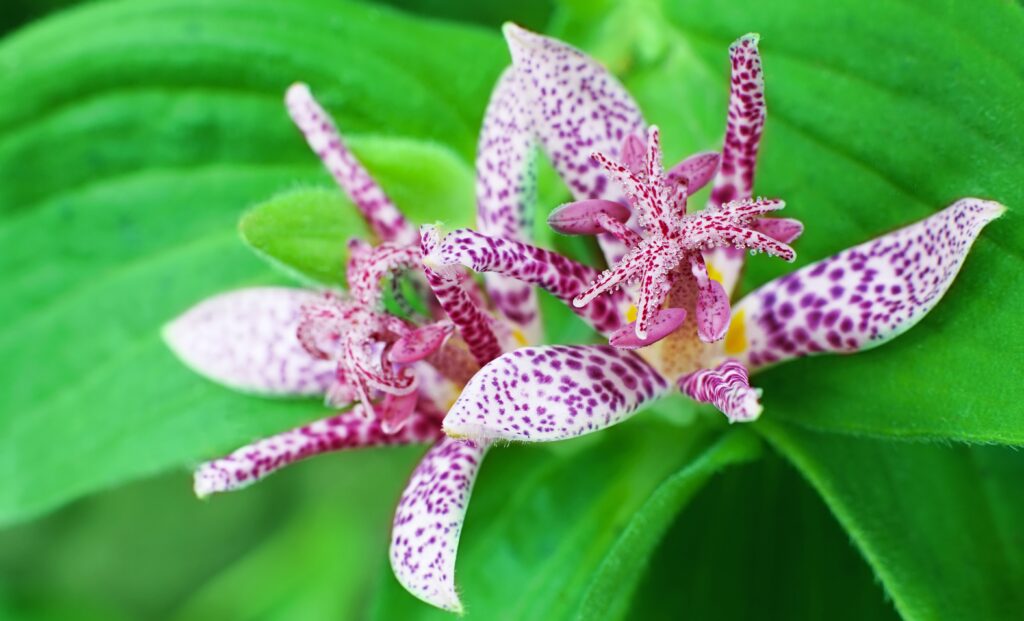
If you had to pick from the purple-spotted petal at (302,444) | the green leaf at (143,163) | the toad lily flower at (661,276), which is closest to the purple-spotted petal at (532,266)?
the toad lily flower at (661,276)

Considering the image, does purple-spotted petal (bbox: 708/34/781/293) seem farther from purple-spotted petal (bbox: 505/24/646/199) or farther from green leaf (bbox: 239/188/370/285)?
green leaf (bbox: 239/188/370/285)

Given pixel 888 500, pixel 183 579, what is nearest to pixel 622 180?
pixel 888 500

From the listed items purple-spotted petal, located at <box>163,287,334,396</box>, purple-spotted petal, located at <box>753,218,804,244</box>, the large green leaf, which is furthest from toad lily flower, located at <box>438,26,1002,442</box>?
the large green leaf

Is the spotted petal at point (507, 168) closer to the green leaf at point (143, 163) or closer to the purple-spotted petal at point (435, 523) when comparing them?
the purple-spotted petal at point (435, 523)

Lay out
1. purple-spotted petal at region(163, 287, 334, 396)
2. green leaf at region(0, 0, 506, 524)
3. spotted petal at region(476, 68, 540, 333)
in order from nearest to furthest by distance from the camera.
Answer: spotted petal at region(476, 68, 540, 333) < purple-spotted petal at region(163, 287, 334, 396) < green leaf at region(0, 0, 506, 524)

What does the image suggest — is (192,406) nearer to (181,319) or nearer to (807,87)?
(181,319)
